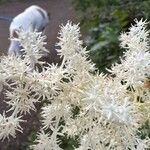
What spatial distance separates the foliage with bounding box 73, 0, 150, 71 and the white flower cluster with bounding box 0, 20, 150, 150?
7.33 feet

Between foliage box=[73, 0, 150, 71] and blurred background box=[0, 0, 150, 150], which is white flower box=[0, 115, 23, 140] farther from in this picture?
foliage box=[73, 0, 150, 71]

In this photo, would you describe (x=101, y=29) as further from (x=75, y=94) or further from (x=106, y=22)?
(x=75, y=94)

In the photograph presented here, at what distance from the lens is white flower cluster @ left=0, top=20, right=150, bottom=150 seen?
87cm

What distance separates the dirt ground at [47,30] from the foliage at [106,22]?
587 millimetres

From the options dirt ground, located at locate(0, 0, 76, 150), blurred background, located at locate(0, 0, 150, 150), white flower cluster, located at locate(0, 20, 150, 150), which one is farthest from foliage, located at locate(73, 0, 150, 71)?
white flower cluster, located at locate(0, 20, 150, 150)

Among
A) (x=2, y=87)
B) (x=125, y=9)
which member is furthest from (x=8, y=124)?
(x=125, y=9)

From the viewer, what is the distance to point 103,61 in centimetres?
348

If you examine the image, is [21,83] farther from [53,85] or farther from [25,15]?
[25,15]

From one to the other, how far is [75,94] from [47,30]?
5.69 metres

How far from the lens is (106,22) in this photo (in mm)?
4027

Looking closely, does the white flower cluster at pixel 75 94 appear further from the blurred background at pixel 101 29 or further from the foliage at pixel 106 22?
the foliage at pixel 106 22

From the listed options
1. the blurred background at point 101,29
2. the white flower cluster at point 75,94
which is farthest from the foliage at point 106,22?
the white flower cluster at point 75,94

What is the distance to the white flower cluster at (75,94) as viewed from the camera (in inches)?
34.4

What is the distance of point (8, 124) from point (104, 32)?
9.28 ft
